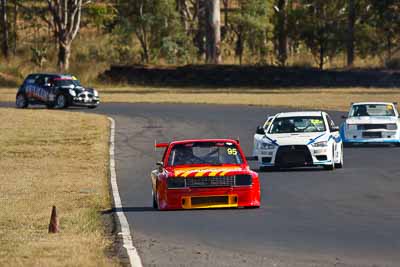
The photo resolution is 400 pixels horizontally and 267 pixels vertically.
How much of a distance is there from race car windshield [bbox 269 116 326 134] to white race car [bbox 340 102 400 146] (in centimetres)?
627

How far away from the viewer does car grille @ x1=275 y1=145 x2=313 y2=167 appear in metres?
25.7

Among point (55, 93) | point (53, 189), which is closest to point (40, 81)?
point (55, 93)

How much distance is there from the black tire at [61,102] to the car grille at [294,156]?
99.0 ft

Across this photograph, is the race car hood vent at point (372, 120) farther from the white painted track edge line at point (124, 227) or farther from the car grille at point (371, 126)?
the white painted track edge line at point (124, 227)

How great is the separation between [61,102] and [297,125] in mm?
29289

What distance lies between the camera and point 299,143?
25.8 meters

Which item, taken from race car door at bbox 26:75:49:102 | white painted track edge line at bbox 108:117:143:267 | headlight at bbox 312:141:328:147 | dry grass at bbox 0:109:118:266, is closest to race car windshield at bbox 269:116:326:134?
headlight at bbox 312:141:328:147

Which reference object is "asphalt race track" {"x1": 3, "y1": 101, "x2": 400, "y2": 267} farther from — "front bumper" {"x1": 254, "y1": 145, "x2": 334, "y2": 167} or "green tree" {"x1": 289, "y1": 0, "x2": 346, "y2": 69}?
"green tree" {"x1": 289, "y1": 0, "x2": 346, "y2": 69}

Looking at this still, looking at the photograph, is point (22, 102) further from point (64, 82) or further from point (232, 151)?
point (232, 151)

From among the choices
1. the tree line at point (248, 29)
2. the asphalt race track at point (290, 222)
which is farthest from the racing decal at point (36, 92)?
the asphalt race track at point (290, 222)

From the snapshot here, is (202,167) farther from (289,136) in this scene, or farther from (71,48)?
(71,48)

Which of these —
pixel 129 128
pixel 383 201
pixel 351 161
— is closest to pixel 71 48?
pixel 129 128

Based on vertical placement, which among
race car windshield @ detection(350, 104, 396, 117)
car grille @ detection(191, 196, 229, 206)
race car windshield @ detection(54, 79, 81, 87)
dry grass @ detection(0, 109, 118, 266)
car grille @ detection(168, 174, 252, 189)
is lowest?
dry grass @ detection(0, 109, 118, 266)

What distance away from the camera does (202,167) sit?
1900 centimetres
